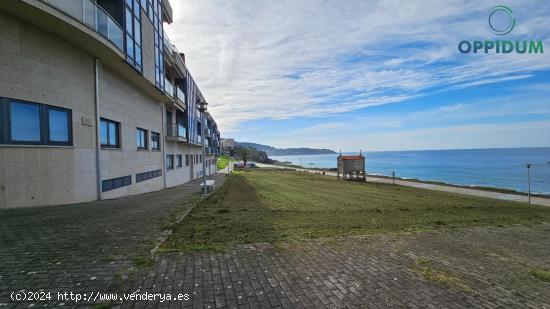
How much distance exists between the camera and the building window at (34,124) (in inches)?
318

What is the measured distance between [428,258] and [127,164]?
15847 mm

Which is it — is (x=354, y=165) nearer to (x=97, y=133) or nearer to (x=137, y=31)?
(x=137, y=31)

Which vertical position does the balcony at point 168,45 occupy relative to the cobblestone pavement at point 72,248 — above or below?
above

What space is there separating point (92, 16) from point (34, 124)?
483cm

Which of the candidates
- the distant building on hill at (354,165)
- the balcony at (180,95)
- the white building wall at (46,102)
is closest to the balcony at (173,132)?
the balcony at (180,95)

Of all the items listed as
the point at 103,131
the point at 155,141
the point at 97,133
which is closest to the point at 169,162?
the point at 155,141

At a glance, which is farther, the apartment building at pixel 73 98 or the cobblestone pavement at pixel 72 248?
the apartment building at pixel 73 98

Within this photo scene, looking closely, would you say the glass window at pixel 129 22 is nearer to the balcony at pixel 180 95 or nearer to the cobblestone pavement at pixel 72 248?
the cobblestone pavement at pixel 72 248

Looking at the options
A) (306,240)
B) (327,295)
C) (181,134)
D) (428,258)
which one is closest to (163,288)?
(327,295)

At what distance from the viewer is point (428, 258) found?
5520mm

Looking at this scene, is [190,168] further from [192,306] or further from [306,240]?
[192,306]

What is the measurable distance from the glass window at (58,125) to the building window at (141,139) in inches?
293

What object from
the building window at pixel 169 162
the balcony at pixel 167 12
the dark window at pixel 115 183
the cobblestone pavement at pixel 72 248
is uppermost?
the balcony at pixel 167 12

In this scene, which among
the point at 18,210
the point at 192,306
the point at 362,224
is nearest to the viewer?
the point at 192,306
